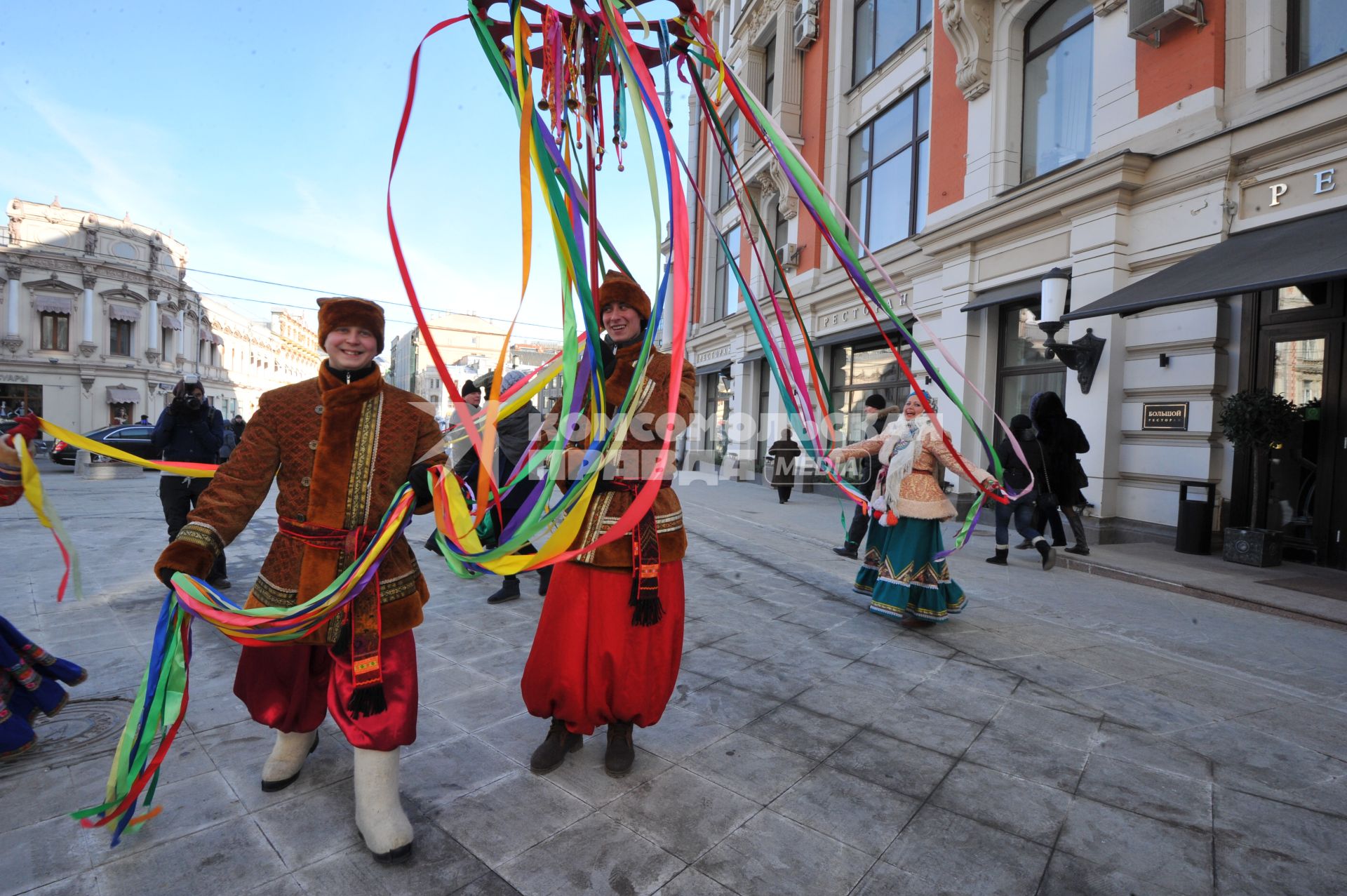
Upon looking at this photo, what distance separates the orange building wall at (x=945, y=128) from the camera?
32.8 feet

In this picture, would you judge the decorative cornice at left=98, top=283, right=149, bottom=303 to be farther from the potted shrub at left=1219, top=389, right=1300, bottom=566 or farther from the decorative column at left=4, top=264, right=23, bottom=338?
the potted shrub at left=1219, top=389, right=1300, bottom=566

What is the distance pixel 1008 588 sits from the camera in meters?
5.78

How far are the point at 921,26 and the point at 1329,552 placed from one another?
32.3ft

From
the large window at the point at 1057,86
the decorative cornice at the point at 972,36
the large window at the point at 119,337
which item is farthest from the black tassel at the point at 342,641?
the large window at the point at 119,337

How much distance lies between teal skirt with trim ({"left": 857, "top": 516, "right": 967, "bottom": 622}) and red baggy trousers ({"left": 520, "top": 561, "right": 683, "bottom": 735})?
257 centimetres

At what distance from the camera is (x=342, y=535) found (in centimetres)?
204

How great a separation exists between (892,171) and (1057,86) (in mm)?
3555

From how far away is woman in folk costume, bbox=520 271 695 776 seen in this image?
7.91ft

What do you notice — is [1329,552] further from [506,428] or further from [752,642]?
[506,428]

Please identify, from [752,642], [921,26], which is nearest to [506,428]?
[752,642]

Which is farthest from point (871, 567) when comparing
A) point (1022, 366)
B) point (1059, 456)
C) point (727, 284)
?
point (727, 284)

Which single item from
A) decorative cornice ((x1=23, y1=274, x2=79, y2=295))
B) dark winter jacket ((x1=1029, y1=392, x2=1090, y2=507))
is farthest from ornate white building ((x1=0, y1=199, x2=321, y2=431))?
dark winter jacket ((x1=1029, y1=392, x2=1090, y2=507))

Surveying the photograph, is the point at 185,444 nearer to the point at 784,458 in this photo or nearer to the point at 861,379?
the point at 784,458

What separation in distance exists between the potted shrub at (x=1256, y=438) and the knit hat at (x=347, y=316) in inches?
298
